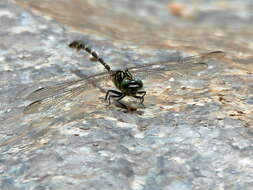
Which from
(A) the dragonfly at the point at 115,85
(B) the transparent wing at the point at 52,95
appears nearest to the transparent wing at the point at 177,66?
(A) the dragonfly at the point at 115,85

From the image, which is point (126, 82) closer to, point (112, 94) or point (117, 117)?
point (112, 94)

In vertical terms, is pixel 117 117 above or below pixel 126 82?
below

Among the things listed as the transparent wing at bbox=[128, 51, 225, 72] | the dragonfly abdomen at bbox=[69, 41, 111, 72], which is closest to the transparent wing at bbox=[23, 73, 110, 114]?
the transparent wing at bbox=[128, 51, 225, 72]

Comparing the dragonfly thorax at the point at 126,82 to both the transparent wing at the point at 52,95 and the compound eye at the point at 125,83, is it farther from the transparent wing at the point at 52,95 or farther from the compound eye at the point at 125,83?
the transparent wing at the point at 52,95

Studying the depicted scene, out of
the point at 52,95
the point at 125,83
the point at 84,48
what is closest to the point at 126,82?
the point at 125,83

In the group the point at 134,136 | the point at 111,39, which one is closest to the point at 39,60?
the point at 111,39

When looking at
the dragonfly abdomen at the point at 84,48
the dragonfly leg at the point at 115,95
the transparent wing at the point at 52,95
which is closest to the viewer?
the transparent wing at the point at 52,95

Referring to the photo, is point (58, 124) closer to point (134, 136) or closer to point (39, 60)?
point (134, 136)

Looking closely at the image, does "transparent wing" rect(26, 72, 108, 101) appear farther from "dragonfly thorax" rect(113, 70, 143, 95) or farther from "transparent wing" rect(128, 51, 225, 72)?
"transparent wing" rect(128, 51, 225, 72)
